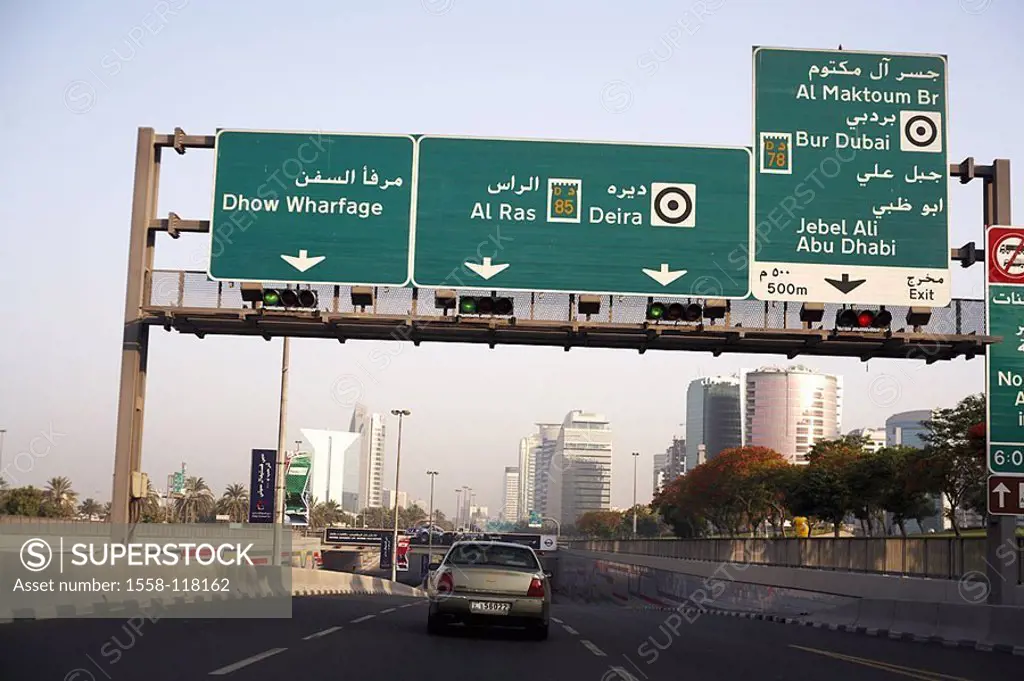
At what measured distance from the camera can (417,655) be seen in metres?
12.7

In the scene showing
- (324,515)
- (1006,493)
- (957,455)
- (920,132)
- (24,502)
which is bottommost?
(324,515)

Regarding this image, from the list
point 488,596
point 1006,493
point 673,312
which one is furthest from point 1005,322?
point 488,596

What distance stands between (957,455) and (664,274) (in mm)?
41305

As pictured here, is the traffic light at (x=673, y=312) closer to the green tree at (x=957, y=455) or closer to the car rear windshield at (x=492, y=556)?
the car rear windshield at (x=492, y=556)

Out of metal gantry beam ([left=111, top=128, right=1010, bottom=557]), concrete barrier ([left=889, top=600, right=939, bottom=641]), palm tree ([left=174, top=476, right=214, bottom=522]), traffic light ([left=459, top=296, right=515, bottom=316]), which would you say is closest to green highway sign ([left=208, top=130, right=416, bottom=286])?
metal gantry beam ([left=111, top=128, right=1010, bottom=557])

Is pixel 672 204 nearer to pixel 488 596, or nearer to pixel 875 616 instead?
pixel 488 596

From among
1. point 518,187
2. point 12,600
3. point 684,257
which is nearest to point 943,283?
point 684,257

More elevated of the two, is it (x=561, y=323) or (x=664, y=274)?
(x=664, y=274)

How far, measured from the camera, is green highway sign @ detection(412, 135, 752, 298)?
68.4ft

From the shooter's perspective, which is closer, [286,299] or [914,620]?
[286,299]

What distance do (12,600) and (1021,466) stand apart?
18.4 m

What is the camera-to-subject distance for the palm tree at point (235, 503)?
13300 cm

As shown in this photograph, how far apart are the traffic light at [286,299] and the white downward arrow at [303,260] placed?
616 millimetres

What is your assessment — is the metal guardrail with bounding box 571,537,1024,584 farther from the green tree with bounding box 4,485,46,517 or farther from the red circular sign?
the green tree with bounding box 4,485,46,517
